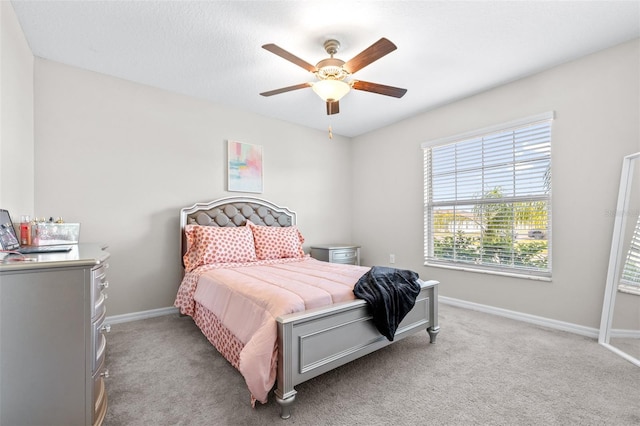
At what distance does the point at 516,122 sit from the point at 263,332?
3334mm

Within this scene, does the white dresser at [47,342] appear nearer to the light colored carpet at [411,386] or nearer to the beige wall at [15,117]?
the light colored carpet at [411,386]

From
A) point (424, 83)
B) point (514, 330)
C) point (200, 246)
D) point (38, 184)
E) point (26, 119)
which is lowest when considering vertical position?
point (514, 330)

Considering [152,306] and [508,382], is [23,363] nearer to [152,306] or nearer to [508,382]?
[152,306]

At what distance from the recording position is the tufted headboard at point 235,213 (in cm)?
343

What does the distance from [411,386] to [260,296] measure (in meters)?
1.13

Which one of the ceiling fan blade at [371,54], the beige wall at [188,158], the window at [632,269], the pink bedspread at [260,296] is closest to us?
the pink bedspread at [260,296]

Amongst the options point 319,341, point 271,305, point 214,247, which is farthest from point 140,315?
point 319,341

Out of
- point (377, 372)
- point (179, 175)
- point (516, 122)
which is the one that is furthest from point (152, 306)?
point (516, 122)

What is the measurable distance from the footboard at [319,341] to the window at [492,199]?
189 cm

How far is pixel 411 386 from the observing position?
1.89 meters

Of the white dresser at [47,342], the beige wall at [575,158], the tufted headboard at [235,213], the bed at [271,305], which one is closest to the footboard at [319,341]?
the bed at [271,305]

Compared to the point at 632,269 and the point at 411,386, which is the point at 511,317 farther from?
the point at 411,386

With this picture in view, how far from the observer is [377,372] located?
207cm

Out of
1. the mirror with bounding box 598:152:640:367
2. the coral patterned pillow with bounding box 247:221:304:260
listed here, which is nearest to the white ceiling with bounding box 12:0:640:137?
the mirror with bounding box 598:152:640:367
